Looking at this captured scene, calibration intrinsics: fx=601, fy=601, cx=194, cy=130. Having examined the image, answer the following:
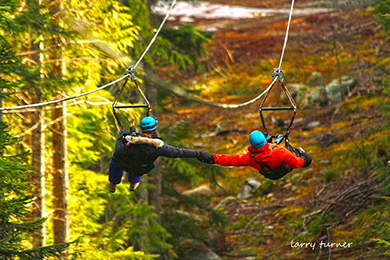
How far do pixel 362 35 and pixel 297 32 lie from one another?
6.01m

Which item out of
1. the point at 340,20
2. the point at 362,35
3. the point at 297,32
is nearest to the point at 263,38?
the point at 297,32

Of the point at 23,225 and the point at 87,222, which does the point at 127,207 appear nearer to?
the point at 87,222

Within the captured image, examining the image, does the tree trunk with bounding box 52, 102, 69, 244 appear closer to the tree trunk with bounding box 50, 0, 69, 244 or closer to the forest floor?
the tree trunk with bounding box 50, 0, 69, 244

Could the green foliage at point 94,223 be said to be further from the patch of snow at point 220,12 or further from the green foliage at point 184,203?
the patch of snow at point 220,12

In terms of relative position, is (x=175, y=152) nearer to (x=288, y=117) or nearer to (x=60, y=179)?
(x=60, y=179)

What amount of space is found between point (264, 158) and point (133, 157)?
1.79 meters

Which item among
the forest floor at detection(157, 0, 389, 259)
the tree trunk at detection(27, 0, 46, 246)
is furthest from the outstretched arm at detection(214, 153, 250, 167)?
the forest floor at detection(157, 0, 389, 259)

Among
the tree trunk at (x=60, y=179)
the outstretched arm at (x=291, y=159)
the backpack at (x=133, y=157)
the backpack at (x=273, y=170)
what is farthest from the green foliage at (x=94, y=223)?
the outstretched arm at (x=291, y=159)

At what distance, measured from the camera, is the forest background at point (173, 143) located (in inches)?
472

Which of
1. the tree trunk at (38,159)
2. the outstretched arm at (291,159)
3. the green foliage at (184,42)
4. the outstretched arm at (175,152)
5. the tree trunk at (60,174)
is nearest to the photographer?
the outstretched arm at (175,152)

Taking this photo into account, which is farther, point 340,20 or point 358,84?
point 340,20

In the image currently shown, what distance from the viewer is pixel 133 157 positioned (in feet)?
26.4

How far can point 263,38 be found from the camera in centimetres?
Answer: 4016

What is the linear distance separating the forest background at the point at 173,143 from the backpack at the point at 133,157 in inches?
35.5
